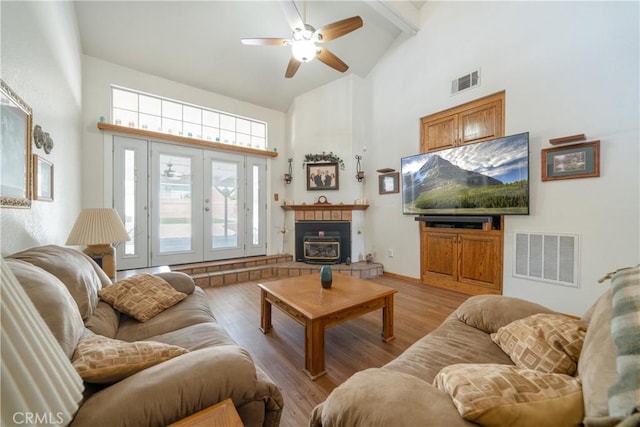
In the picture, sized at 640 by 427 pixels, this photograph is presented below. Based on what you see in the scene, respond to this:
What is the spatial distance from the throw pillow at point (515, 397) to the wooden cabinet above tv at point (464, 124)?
3.15 m

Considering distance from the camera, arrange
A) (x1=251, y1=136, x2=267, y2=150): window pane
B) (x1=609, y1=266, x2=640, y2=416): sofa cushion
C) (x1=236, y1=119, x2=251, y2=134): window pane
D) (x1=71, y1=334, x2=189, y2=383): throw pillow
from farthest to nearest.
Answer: (x1=251, y1=136, x2=267, y2=150): window pane, (x1=236, y1=119, x2=251, y2=134): window pane, (x1=71, y1=334, x2=189, y2=383): throw pillow, (x1=609, y1=266, x2=640, y2=416): sofa cushion

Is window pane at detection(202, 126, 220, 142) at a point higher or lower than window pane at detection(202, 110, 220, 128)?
lower

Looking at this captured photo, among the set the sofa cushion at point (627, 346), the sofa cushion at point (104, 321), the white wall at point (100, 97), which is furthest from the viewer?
the white wall at point (100, 97)

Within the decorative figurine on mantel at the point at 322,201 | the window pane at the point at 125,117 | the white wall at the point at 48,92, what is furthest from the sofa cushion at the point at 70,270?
the decorative figurine on mantel at the point at 322,201

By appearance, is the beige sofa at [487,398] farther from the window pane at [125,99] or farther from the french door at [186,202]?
the window pane at [125,99]

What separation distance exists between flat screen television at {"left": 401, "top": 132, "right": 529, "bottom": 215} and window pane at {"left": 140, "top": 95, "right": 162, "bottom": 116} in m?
4.01

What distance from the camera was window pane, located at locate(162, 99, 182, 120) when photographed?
3979 millimetres

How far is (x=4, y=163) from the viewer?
1213mm

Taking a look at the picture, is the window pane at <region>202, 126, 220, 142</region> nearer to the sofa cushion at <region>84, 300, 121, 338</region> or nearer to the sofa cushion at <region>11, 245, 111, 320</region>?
the sofa cushion at <region>11, 245, 111, 320</region>

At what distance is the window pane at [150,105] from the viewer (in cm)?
381

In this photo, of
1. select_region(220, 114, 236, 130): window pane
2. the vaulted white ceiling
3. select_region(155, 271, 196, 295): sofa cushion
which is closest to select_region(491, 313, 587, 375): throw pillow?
select_region(155, 271, 196, 295): sofa cushion

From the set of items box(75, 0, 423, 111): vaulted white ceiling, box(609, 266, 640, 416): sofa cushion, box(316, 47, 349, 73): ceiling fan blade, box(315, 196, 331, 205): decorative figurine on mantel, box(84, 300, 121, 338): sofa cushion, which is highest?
box(75, 0, 423, 111): vaulted white ceiling

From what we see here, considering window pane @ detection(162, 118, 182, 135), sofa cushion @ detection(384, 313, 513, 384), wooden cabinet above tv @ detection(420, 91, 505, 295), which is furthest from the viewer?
window pane @ detection(162, 118, 182, 135)

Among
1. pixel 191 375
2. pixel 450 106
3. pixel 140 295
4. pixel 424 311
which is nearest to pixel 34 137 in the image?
pixel 140 295
